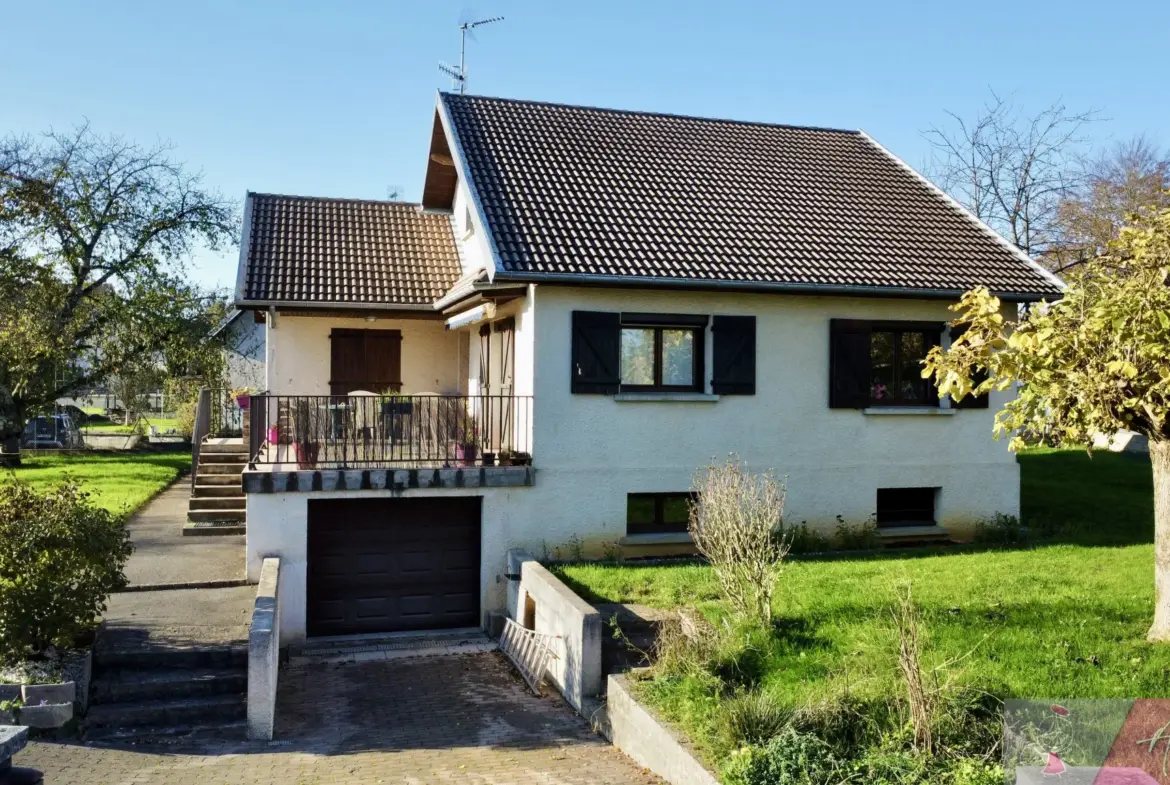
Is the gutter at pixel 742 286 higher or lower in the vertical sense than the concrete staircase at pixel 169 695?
higher

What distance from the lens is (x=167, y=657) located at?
9992 millimetres

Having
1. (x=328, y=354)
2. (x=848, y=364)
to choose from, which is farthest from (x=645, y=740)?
(x=328, y=354)

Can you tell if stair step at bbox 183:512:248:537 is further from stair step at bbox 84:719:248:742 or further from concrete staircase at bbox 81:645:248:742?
stair step at bbox 84:719:248:742

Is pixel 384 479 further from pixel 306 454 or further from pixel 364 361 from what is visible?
pixel 364 361

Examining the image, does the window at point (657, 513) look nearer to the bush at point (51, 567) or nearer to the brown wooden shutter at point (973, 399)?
the brown wooden shutter at point (973, 399)

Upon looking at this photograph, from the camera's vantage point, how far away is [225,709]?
377 inches

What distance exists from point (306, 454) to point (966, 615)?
8.74m

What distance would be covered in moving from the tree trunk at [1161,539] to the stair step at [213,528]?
13924mm

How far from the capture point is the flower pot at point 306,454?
13164 mm

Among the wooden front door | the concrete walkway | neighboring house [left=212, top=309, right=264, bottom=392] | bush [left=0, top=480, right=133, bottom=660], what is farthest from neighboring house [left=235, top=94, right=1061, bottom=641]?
neighboring house [left=212, top=309, right=264, bottom=392]

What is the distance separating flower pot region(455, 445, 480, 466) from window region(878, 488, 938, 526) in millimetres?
6836

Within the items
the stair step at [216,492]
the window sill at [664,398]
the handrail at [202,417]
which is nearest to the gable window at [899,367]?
the window sill at [664,398]

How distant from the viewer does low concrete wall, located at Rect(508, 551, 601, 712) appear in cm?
963

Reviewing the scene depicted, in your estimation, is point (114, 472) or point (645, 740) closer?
point (645, 740)
